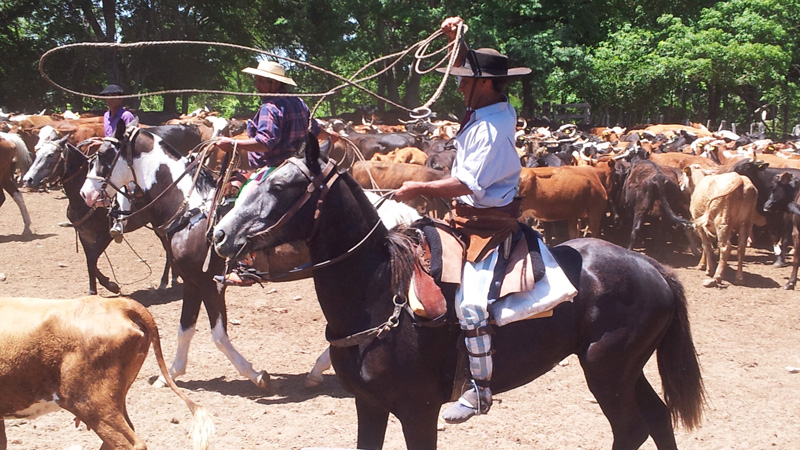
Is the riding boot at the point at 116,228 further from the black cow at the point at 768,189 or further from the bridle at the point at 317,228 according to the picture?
the black cow at the point at 768,189

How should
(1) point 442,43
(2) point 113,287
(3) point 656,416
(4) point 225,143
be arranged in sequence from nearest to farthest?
(3) point 656,416
(4) point 225,143
(2) point 113,287
(1) point 442,43

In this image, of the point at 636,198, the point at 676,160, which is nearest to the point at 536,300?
the point at 636,198

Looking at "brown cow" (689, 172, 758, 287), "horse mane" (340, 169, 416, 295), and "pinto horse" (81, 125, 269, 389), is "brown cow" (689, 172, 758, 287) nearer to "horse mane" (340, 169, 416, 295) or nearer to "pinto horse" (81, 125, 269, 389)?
"pinto horse" (81, 125, 269, 389)

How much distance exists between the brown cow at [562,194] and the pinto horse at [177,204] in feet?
22.8

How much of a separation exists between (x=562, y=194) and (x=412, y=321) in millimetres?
9470

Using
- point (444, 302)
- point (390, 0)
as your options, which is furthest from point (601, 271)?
point (390, 0)

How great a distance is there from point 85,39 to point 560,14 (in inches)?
890

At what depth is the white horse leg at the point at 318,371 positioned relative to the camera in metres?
6.80

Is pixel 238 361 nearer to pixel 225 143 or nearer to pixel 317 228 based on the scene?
pixel 225 143

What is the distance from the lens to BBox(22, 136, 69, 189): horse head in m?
9.98

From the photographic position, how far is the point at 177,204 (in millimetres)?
7242

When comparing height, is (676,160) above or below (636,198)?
above

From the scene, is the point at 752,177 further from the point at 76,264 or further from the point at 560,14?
the point at 560,14

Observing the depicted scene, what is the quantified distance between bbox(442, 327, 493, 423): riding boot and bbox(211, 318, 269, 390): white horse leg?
3.05 metres
